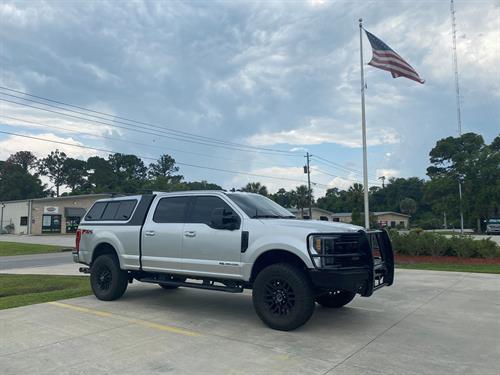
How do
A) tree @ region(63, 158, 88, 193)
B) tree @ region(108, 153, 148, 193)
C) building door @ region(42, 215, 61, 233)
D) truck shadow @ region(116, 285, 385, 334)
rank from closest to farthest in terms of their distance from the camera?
truck shadow @ region(116, 285, 385, 334) < building door @ region(42, 215, 61, 233) < tree @ region(108, 153, 148, 193) < tree @ region(63, 158, 88, 193)

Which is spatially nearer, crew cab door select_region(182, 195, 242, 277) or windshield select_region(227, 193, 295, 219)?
crew cab door select_region(182, 195, 242, 277)

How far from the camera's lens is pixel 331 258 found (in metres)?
5.76

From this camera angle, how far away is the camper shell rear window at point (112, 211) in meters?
8.32

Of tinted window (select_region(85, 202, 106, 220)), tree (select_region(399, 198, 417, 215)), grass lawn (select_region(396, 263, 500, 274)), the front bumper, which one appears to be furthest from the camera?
tree (select_region(399, 198, 417, 215))

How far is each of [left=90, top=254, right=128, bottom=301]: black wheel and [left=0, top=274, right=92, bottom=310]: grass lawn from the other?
0.79m

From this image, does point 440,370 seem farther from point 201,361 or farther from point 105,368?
point 105,368

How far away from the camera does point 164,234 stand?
24.3ft

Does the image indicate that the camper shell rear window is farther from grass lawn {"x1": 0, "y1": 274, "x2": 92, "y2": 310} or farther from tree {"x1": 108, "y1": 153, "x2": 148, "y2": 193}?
tree {"x1": 108, "y1": 153, "x2": 148, "y2": 193}

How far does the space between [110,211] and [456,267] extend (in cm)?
1130

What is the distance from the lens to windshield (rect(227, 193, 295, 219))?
6.83 meters

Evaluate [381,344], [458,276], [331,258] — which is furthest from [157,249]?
[458,276]

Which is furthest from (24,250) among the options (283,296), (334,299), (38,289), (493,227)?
(493,227)

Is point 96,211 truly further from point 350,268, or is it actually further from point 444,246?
point 444,246

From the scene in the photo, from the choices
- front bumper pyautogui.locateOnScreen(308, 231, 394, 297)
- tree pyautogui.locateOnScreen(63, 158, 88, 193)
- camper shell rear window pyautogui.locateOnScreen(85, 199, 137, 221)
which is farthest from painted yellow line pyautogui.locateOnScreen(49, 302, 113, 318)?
tree pyautogui.locateOnScreen(63, 158, 88, 193)
